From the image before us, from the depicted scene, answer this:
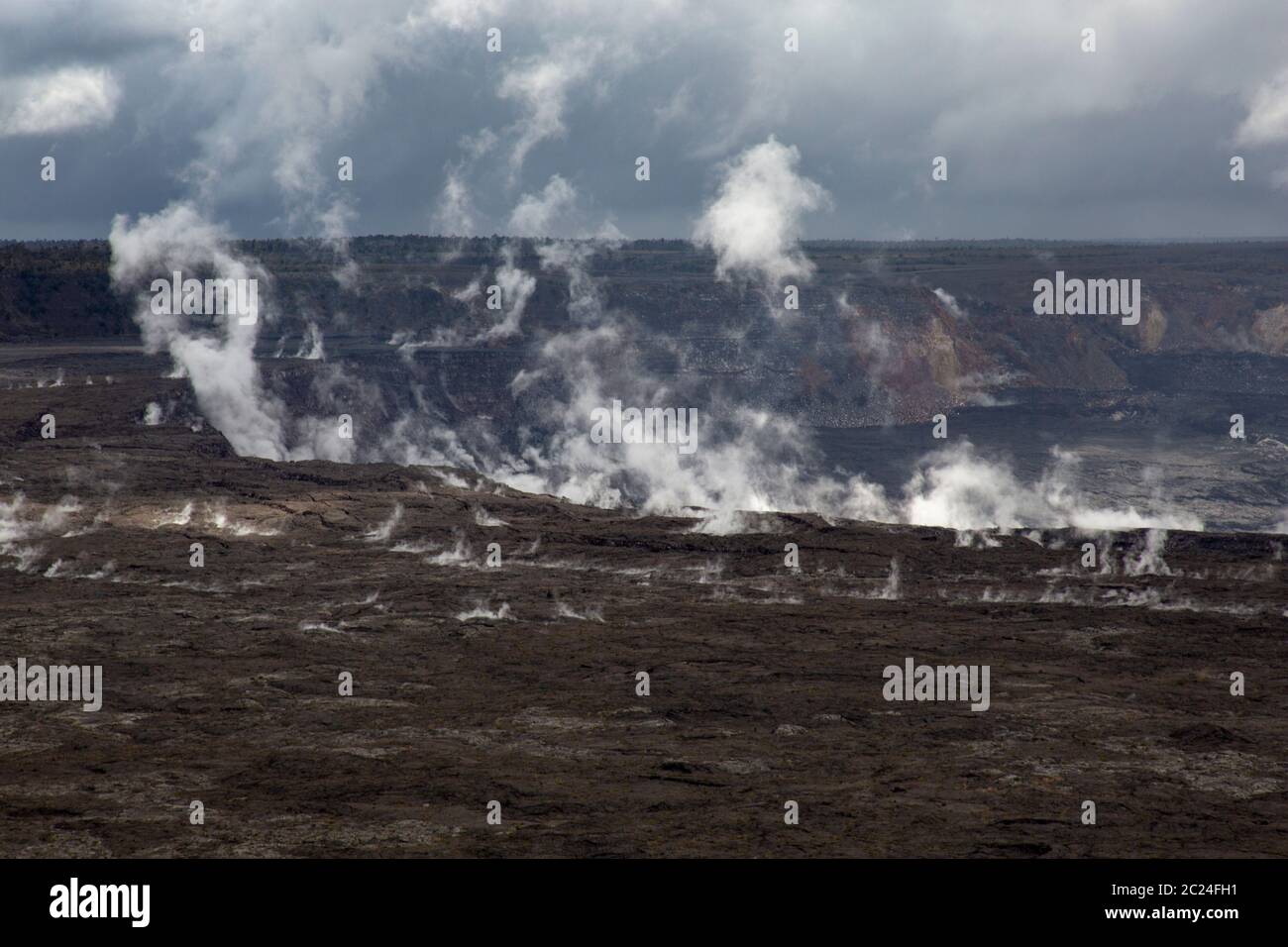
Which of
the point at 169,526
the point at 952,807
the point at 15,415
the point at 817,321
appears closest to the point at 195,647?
the point at 169,526

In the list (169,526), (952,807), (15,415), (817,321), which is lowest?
(952,807)

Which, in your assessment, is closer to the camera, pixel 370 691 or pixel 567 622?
pixel 370 691

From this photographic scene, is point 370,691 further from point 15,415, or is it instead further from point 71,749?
point 15,415

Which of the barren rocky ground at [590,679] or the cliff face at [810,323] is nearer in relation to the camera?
the barren rocky ground at [590,679]

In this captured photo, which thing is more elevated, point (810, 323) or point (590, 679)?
point (810, 323)

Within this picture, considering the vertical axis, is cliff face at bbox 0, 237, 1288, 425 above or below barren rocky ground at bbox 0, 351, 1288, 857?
above

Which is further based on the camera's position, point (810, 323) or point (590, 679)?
point (810, 323)

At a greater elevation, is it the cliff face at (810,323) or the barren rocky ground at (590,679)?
the cliff face at (810,323)

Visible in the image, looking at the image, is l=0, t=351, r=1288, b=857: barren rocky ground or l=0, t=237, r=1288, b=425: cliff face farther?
l=0, t=237, r=1288, b=425: cliff face
